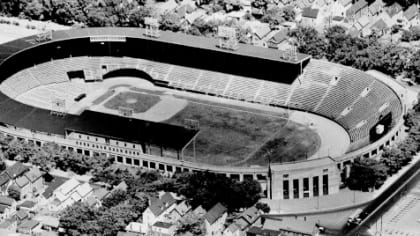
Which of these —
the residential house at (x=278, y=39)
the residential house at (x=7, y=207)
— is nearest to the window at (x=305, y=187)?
the residential house at (x=7, y=207)

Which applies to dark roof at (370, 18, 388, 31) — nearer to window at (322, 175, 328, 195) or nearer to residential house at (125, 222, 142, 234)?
window at (322, 175, 328, 195)

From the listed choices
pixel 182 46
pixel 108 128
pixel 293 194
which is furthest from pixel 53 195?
pixel 182 46

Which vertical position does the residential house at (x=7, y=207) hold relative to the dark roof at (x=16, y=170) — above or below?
Answer: below

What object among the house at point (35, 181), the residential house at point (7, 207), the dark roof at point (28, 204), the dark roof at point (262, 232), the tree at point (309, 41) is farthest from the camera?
the tree at point (309, 41)

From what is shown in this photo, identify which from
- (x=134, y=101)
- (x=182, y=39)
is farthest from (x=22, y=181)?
(x=182, y=39)

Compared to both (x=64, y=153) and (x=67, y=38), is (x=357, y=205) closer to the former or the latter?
(x=64, y=153)

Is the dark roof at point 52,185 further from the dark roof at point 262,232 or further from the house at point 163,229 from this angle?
the dark roof at point 262,232
